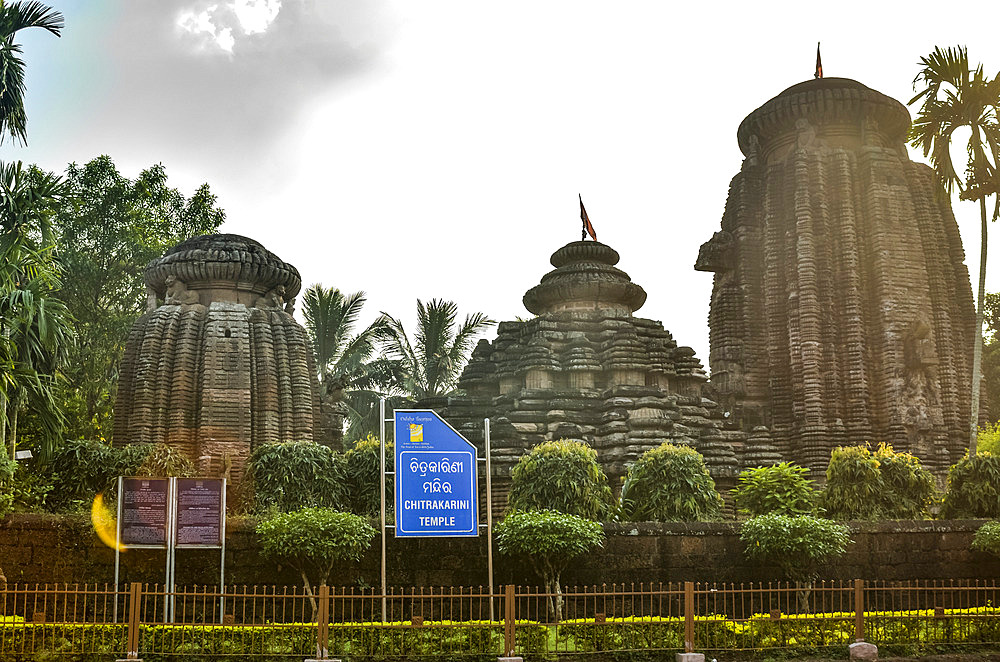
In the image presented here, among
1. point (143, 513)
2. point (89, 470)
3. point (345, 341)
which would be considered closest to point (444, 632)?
point (143, 513)

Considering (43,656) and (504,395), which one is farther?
(504,395)

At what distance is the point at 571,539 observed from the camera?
15141mm

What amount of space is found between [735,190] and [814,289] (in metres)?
5.16

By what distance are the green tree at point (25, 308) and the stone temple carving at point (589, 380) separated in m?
10.1

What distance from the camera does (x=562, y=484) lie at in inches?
715

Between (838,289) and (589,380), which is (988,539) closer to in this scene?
(589,380)

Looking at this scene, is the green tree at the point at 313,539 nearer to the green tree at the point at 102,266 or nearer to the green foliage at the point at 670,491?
the green foliage at the point at 670,491

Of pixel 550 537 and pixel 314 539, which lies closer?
pixel 314 539

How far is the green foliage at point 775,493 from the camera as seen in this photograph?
716 inches

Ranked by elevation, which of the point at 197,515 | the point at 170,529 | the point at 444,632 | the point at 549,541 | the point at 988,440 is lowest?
the point at 444,632

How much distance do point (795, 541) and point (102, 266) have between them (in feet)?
90.9

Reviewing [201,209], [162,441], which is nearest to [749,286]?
[162,441]

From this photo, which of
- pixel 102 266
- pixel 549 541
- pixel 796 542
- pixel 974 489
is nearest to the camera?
pixel 549 541

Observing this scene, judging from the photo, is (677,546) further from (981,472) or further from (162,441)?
(162,441)
